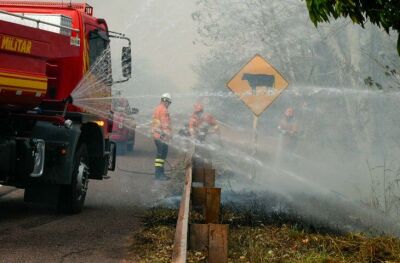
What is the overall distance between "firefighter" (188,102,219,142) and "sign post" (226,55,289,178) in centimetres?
186

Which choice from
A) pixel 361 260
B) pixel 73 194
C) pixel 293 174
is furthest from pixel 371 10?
pixel 293 174

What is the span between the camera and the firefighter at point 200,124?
53.9 ft

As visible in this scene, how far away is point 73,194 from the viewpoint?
32.4ft

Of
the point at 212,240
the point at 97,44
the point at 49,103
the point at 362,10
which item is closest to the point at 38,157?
the point at 49,103

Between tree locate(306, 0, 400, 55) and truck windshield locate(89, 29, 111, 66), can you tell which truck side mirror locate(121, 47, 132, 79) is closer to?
truck windshield locate(89, 29, 111, 66)

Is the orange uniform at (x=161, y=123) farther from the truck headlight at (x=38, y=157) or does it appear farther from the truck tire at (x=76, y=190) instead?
the truck headlight at (x=38, y=157)

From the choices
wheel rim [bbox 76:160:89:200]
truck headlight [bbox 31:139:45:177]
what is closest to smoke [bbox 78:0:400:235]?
wheel rim [bbox 76:160:89:200]

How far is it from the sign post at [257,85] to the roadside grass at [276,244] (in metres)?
5.52

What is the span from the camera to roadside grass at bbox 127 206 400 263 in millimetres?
7066

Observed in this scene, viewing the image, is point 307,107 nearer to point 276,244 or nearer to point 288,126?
point 288,126

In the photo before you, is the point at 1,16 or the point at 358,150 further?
the point at 358,150

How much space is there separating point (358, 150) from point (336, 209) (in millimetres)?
11475

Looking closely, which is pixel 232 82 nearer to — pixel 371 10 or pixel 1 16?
pixel 1 16

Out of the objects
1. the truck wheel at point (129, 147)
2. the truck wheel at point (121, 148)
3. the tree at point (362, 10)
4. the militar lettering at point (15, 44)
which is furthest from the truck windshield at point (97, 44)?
the truck wheel at point (129, 147)
